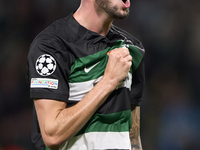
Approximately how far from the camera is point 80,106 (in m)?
1.93

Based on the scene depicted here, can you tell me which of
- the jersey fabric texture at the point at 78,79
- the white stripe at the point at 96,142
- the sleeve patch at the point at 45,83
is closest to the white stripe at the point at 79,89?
the jersey fabric texture at the point at 78,79

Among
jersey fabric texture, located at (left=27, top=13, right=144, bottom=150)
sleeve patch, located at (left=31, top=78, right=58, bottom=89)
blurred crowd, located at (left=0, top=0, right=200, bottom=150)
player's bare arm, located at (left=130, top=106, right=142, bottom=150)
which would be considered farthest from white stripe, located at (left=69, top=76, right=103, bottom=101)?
blurred crowd, located at (left=0, top=0, right=200, bottom=150)

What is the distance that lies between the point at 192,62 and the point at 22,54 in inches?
82.7

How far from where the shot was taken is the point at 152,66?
4.37 m

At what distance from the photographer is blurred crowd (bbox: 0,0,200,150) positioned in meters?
4.18

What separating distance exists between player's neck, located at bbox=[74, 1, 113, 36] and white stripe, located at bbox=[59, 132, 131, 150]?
662 millimetres

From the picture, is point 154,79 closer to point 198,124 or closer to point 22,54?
point 198,124

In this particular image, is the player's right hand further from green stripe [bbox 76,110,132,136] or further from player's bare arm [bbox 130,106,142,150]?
player's bare arm [bbox 130,106,142,150]

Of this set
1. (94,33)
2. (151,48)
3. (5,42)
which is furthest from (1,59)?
(94,33)

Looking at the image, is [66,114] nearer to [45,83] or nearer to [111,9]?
[45,83]

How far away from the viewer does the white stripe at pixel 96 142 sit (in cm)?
202

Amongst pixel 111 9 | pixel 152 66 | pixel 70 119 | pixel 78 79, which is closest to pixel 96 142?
pixel 70 119

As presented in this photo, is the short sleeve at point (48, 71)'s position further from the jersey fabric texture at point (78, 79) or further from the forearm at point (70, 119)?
the forearm at point (70, 119)

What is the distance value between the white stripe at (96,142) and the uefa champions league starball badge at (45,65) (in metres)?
0.42
